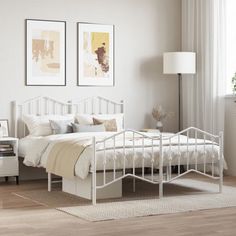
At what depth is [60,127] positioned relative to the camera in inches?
293

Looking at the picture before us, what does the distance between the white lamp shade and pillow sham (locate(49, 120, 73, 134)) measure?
1.61 m

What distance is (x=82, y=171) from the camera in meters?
5.91

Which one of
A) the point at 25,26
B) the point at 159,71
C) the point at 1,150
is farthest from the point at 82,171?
the point at 159,71

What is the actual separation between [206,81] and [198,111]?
425 millimetres

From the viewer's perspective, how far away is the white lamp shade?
26.7 ft

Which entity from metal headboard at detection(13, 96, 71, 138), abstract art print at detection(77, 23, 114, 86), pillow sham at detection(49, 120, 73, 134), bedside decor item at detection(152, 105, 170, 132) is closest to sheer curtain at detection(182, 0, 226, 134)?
bedside decor item at detection(152, 105, 170, 132)

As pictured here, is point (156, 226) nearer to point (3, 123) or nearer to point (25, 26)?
point (3, 123)

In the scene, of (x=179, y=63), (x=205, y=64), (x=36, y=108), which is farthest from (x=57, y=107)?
(x=205, y=64)

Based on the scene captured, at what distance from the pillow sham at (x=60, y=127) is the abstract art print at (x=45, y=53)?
0.63 metres

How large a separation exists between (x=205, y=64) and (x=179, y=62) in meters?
0.40

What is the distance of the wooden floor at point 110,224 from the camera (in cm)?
469

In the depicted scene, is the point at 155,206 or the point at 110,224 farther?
the point at 155,206

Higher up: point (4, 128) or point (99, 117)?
point (99, 117)

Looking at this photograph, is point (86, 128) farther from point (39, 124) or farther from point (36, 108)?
point (36, 108)
